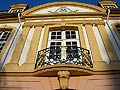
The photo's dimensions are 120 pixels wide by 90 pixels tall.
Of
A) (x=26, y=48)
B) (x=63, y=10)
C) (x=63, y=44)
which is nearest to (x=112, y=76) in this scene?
(x=63, y=44)

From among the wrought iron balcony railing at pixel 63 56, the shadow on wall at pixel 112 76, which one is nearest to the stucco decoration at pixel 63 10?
the wrought iron balcony railing at pixel 63 56

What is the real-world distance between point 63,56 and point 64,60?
478mm

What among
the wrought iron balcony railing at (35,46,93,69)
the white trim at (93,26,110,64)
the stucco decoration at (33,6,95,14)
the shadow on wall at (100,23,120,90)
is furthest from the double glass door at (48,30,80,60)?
the stucco decoration at (33,6,95,14)

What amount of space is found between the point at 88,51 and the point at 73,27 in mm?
2420

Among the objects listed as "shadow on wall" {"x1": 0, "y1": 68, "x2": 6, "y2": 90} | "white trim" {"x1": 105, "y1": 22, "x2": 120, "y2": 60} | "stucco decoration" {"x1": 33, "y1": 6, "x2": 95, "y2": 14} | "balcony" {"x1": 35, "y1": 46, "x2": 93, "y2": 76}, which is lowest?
"shadow on wall" {"x1": 0, "y1": 68, "x2": 6, "y2": 90}

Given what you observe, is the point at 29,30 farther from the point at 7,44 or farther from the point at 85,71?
the point at 85,71

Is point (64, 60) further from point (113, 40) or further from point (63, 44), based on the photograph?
point (113, 40)

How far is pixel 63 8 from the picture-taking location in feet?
44.5

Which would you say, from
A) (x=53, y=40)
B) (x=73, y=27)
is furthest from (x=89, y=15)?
(x=53, y=40)

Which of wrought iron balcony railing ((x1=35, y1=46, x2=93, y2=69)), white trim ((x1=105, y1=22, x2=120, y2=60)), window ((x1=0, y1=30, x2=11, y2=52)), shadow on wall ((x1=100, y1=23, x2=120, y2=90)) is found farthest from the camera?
window ((x1=0, y1=30, x2=11, y2=52))

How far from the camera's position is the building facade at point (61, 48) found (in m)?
8.37

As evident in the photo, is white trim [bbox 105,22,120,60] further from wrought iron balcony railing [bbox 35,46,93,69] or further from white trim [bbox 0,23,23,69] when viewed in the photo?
white trim [bbox 0,23,23,69]

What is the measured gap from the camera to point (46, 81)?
8453 millimetres

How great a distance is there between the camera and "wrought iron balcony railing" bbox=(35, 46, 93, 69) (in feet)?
29.5
